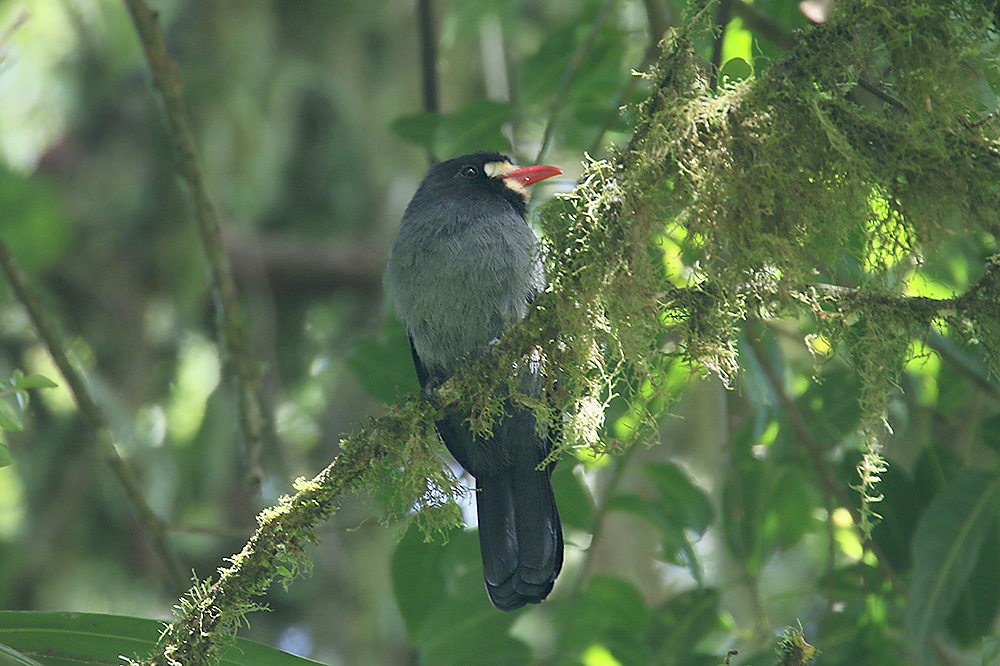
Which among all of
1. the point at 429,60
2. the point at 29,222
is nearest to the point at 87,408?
the point at 29,222

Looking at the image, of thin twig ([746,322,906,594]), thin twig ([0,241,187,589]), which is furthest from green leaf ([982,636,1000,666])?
thin twig ([0,241,187,589])

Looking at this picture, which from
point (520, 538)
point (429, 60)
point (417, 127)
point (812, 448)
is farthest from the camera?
point (429, 60)

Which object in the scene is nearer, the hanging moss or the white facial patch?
the hanging moss

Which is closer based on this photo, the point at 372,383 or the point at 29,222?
the point at 372,383

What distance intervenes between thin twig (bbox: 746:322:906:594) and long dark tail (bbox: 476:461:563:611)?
75 cm

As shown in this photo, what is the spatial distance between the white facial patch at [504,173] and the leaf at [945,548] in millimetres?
1643

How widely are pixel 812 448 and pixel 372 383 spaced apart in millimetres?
1369

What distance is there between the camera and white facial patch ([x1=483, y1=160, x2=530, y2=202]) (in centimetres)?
335

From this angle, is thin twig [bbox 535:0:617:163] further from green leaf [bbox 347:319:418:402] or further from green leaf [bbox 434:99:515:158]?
green leaf [bbox 347:319:418:402]

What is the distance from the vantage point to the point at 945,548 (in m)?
2.59

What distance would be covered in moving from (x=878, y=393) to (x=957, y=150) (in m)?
0.54

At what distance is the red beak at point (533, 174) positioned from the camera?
3.17 m

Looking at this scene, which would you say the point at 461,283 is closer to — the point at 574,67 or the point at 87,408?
A: the point at 574,67

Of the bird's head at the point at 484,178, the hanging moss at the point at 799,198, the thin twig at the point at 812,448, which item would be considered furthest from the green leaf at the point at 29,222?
the thin twig at the point at 812,448
